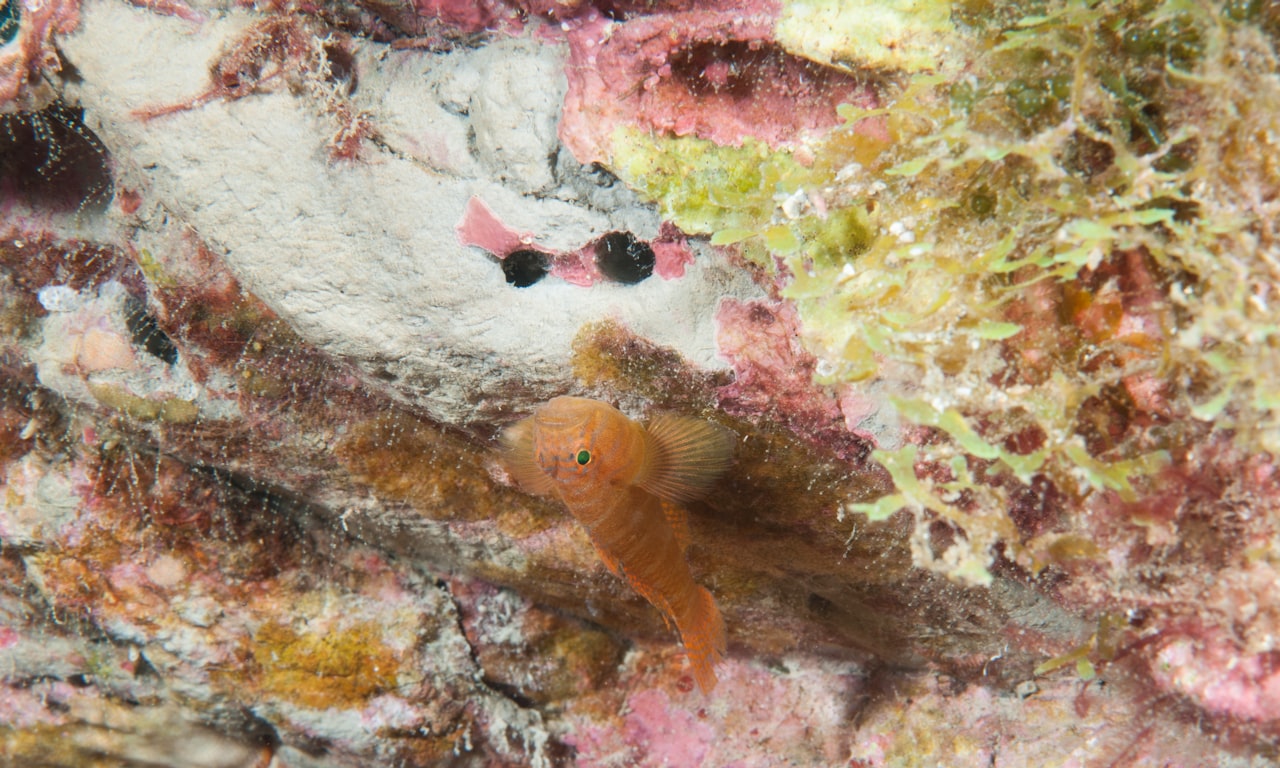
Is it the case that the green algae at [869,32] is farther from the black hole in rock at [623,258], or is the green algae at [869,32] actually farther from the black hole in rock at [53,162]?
the black hole in rock at [53,162]

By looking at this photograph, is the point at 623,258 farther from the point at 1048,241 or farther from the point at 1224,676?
the point at 1224,676

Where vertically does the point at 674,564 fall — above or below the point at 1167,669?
below

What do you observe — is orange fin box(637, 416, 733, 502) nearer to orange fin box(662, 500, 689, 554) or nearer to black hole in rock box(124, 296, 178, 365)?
orange fin box(662, 500, 689, 554)

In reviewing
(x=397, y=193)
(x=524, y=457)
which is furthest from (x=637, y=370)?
(x=397, y=193)

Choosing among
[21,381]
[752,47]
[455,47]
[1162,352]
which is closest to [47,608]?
[21,381]

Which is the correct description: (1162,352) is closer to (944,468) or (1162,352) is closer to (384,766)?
(944,468)
